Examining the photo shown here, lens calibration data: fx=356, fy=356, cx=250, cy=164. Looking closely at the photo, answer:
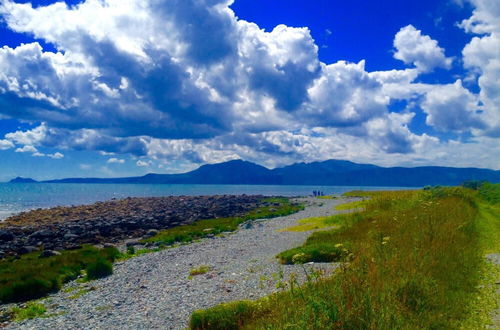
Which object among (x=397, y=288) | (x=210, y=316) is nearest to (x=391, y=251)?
(x=397, y=288)

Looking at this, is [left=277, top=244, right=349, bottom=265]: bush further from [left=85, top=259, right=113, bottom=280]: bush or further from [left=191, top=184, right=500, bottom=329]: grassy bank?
[left=85, top=259, right=113, bottom=280]: bush

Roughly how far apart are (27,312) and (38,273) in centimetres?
698

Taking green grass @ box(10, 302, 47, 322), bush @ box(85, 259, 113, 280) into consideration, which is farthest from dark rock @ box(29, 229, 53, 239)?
green grass @ box(10, 302, 47, 322)

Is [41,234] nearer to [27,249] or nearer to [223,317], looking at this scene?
[27,249]

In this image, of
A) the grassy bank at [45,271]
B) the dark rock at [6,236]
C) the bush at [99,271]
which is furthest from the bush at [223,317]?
the dark rock at [6,236]

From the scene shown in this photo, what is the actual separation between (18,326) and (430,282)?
44.7 ft

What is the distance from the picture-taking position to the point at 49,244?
1323 inches

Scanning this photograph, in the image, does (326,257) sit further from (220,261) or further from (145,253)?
(145,253)

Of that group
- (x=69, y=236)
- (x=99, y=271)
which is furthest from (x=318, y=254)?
(x=69, y=236)

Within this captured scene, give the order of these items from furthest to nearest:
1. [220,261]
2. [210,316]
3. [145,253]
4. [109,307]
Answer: [145,253] < [220,261] < [109,307] < [210,316]

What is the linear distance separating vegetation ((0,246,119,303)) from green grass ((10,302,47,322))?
7.63 feet

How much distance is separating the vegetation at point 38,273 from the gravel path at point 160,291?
1.15 metres

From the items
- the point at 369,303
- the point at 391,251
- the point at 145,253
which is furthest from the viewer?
the point at 145,253

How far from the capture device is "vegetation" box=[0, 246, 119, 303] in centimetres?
1731
